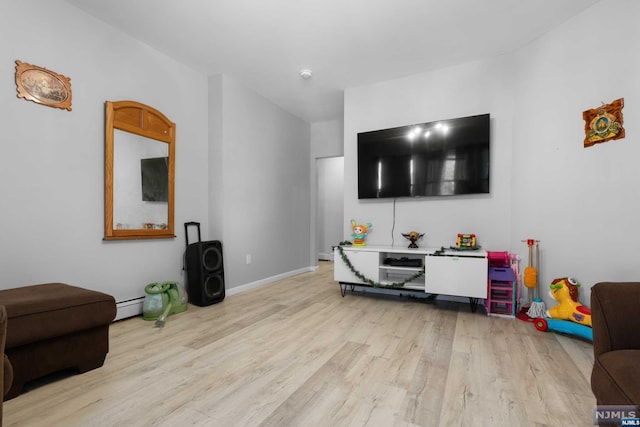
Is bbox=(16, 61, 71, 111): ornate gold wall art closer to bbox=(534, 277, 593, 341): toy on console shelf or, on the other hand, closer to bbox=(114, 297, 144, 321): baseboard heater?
bbox=(114, 297, 144, 321): baseboard heater

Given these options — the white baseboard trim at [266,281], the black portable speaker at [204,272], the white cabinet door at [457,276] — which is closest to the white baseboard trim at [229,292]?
the white baseboard trim at [266,281]

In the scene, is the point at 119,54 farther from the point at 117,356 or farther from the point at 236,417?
the point at 236,417

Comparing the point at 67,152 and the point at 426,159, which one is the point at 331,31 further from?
the point at 67,152

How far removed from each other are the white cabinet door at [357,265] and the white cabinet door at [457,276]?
539 mm

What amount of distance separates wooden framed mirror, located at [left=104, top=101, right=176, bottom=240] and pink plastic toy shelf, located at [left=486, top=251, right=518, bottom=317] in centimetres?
318

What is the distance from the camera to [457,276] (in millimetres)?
2768

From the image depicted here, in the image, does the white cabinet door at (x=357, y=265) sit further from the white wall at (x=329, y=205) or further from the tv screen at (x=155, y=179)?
the white wall at (x=329, y=205)

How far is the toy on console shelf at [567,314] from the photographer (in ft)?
6.98

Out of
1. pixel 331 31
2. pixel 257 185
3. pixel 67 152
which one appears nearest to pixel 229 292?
pixel 257 185

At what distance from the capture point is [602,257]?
7.12ft

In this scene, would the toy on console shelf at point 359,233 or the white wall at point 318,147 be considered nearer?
the toy on console shelf at point 359,233

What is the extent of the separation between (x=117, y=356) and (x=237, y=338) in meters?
0.75

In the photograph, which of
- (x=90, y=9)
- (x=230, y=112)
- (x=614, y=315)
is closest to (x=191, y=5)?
(x=90, y=9)

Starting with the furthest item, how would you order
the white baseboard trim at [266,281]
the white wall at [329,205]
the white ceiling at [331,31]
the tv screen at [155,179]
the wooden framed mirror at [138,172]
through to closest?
the white wall at [329,205] → the white baseboard trim at [266,281] → the tv screen at [155,179] → the wooden framed mirror at [138,172] → the white ceiling at [331,31]
